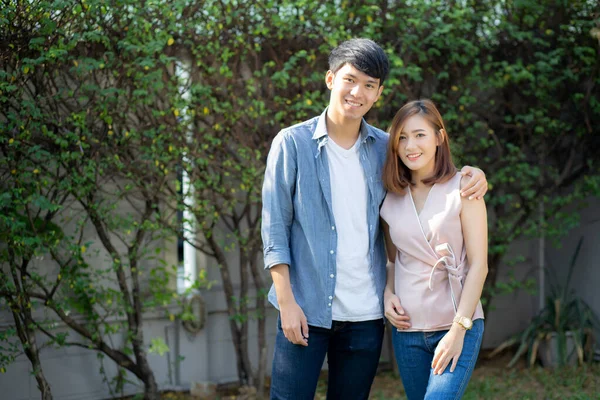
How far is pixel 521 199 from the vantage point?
18.9ft

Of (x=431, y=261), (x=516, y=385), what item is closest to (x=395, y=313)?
(x=431, y=261)

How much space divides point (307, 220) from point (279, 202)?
115 millimetres

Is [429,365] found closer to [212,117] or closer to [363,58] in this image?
[363,58]

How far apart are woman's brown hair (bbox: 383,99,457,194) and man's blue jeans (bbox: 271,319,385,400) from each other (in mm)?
499

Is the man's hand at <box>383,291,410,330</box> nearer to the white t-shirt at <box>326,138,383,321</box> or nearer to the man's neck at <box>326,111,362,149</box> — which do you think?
the white t-shirt at <box>326,138,383,321</box>

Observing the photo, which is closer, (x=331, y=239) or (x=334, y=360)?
(x=331, y=239)

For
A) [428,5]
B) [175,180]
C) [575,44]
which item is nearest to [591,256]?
[575,44]

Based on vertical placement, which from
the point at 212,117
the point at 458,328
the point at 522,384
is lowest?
the point at 522,384

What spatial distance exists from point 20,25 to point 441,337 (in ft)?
8.69

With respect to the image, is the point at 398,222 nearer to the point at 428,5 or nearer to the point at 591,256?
the point at 428,5

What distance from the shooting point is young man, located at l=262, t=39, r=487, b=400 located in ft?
8.12

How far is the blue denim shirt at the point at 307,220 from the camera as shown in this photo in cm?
248

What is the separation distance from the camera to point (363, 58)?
2.45m

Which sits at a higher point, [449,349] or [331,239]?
[331,239]
